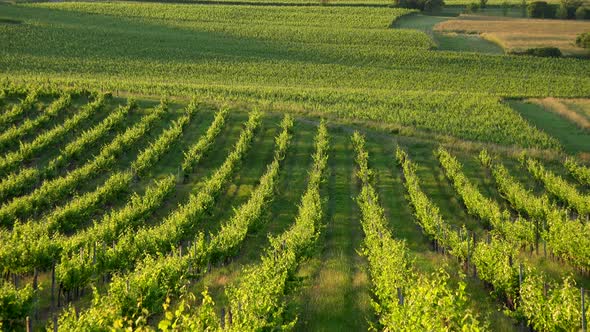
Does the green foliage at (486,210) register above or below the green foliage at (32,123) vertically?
below

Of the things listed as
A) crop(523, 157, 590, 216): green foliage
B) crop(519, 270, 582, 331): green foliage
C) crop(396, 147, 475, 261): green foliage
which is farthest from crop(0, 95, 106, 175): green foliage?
crop(519, 270, 582, 331): green foliage

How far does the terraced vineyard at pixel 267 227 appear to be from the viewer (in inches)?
669

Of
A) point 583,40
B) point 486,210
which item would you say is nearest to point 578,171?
point 486,210

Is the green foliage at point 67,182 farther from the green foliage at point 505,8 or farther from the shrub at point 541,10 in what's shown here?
the green foliage at point 505,8

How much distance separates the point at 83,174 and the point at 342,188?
1333 cm

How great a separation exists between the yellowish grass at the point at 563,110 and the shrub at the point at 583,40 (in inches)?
1064

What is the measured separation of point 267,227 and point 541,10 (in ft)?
317

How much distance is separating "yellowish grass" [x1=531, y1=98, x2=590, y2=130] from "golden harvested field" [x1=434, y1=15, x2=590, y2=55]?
23.9 meters

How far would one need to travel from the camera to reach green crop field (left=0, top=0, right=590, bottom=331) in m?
18.1

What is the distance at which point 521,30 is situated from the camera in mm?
98625

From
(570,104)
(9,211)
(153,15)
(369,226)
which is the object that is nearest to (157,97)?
(9,211)

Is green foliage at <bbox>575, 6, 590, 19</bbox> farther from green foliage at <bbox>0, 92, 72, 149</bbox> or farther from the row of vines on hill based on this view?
the row of vines on hill

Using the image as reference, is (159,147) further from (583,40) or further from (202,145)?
(583,40)

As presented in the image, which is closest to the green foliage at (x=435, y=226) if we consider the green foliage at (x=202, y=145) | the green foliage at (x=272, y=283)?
the green foliage at (x=272, y=283)
